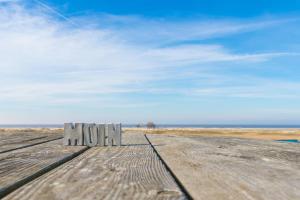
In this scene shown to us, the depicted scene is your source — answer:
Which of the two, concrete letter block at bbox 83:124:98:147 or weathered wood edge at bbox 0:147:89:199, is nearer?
weathered wood edge at bbox 0:147:89:199

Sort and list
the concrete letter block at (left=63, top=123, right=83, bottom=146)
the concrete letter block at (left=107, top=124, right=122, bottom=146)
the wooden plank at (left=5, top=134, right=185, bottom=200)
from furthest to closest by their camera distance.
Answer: the concrete letter block at (left=107, top=124, right=122, bottom=146), the concrete letter block at (left=63, top=123, right=83, bottom=146), the wooden plank at (left=5, top=134, right=185, bottom=200)

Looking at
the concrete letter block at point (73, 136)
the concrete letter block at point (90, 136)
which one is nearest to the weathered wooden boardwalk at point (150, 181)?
the concrete letter block at point (73, 136)

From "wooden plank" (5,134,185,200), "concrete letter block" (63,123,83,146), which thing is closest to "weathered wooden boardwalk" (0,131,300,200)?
"wooden plank" (5,134,185,200)

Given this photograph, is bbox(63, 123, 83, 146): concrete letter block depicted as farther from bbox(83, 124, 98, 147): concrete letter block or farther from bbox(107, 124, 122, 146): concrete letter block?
bbox(107, 124, 122, 146): concrete letter block

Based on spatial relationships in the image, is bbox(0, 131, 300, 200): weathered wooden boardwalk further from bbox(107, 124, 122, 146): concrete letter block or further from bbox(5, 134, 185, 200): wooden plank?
bbox(107, 124, 122, 146): concrete letter block

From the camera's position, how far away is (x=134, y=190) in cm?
153

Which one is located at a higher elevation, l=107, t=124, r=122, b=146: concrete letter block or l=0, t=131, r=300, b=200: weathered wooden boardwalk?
l=107, t=124, r=122, b=146: concrete letter block

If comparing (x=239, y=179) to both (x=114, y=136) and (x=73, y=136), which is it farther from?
(x=73, y=136)

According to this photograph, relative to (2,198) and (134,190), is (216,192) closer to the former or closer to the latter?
(134,190)

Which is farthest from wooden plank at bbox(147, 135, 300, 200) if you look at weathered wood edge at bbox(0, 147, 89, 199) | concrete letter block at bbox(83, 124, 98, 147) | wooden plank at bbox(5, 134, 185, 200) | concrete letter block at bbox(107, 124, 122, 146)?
concrete letter block at bbox(83, 124, 98, 147)

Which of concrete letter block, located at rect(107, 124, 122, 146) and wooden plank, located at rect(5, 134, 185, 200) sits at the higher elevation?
concrete letter block, located at rect(107, 124, 122, 146)

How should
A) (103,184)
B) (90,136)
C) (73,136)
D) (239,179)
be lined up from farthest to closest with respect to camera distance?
(90,136) < (73,136) < (239,179) < (103,184)

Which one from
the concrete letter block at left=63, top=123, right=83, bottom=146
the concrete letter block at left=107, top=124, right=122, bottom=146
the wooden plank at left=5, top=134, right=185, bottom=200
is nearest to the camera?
the wooden plank at left=5, top=134, right=185, bottom=200

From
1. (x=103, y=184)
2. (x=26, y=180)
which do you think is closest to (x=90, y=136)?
(x=26, y=180)
